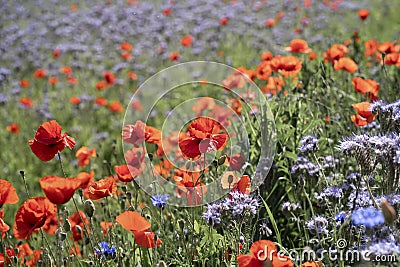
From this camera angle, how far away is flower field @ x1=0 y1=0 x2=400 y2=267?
2189 millimetres

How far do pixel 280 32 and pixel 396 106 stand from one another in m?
4.51

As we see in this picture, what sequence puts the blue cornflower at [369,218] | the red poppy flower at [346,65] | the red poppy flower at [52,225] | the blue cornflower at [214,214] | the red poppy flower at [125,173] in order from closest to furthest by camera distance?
1. the blue cornflower at [369,218]
2. the blue cornflower at [214,214]
3. the red poppy flower at [125,173]
4. the red poppy flower at [52,225]
5. the red poppy flower at [346,65]

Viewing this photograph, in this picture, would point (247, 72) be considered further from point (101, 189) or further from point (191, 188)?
point (101, 189)

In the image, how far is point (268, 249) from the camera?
1792 mm

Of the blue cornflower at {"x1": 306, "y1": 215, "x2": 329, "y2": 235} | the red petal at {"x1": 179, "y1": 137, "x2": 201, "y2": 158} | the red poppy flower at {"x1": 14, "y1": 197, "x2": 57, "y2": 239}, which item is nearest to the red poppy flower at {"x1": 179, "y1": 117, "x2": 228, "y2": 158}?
the red petal at {"x1": 179, "y1": 137, "x2": 201, "y2": 158}

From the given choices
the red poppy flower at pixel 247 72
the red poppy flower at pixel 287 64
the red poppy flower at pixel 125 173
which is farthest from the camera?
the red poppy flower at pixel 247 72

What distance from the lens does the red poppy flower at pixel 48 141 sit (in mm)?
2314

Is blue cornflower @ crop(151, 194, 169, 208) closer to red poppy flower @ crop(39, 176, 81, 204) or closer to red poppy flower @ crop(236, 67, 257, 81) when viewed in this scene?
red poppy flower @ crop(39, 176, 81, 204)

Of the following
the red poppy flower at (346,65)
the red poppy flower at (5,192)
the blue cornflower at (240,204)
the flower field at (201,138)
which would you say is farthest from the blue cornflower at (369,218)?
the red poppy flower at (346,65)

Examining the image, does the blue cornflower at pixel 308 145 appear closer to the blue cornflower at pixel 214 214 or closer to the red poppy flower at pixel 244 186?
the red poppy flower at pixel 244 186

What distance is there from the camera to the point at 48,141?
7.62ft

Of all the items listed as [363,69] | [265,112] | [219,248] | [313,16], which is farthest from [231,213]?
[313,16]

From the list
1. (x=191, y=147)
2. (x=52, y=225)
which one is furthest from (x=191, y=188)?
(x=52, y=225)

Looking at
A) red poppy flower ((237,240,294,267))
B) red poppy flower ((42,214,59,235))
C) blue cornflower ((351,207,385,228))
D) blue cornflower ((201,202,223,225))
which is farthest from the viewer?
red poppy flower ((42,214,59,235))
